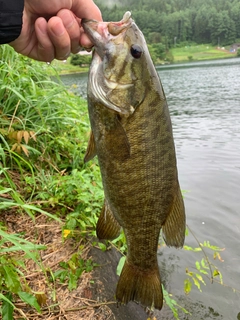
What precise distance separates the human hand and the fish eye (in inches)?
11.3

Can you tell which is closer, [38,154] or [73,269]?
[73,269]

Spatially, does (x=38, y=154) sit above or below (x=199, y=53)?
above

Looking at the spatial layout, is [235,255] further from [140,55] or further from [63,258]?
[140,55]

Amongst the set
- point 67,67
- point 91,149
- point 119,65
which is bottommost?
point 67,67

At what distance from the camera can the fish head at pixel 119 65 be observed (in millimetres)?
1932

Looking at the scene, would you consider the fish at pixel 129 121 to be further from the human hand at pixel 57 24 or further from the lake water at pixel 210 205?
the lake water at pixel 210 205

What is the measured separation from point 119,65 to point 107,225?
1.01m

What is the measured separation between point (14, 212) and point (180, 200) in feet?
6.88

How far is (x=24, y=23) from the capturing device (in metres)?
2.27

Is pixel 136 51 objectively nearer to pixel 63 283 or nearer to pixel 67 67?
pixel 63 283

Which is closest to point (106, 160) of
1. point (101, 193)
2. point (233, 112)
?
point (101, 193)

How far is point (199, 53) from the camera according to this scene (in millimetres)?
92250

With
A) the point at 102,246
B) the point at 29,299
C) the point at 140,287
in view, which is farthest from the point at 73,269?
the point at 140,287

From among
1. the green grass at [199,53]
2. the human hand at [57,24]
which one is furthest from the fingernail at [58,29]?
the green grass at [199,53]
